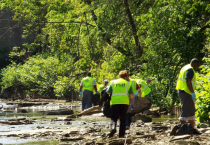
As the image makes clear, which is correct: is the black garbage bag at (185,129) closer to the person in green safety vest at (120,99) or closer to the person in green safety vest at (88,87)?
the person in green safety vest at (120,99)

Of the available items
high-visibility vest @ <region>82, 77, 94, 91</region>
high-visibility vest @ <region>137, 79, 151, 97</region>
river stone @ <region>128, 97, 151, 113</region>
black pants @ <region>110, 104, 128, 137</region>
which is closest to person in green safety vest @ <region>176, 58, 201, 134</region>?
black pants @ <region>110, 104, 128, 137</region>

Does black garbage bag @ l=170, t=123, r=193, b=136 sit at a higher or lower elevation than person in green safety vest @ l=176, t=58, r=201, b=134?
lower

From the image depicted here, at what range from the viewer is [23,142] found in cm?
939

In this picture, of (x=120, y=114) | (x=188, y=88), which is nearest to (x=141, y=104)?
(x=120, y=114)

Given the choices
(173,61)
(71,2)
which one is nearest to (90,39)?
(71,2)

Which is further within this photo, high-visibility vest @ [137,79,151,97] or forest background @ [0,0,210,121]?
forest background @ [0,0,210,121]

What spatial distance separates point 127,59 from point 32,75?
16195 millimetres

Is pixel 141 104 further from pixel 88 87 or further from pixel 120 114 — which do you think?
pixel 120 114

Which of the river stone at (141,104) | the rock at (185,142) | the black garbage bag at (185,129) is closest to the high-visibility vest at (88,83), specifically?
the river stone at (141,104)

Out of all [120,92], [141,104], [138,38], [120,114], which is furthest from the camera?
[138,38]

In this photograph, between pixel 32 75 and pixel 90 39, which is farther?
A: pixel 32 75

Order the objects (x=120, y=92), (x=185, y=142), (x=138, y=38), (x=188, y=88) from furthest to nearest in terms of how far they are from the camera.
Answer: (x=138, y=38)
(x=120, y=92)
(x=188, y=88)
(x=185, y=142)

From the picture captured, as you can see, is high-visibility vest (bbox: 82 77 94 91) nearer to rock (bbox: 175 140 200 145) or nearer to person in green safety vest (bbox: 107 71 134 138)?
person in green safety vest (bbox: 107 71 134 138)

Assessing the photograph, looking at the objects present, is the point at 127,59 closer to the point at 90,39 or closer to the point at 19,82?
the point at 90,39
